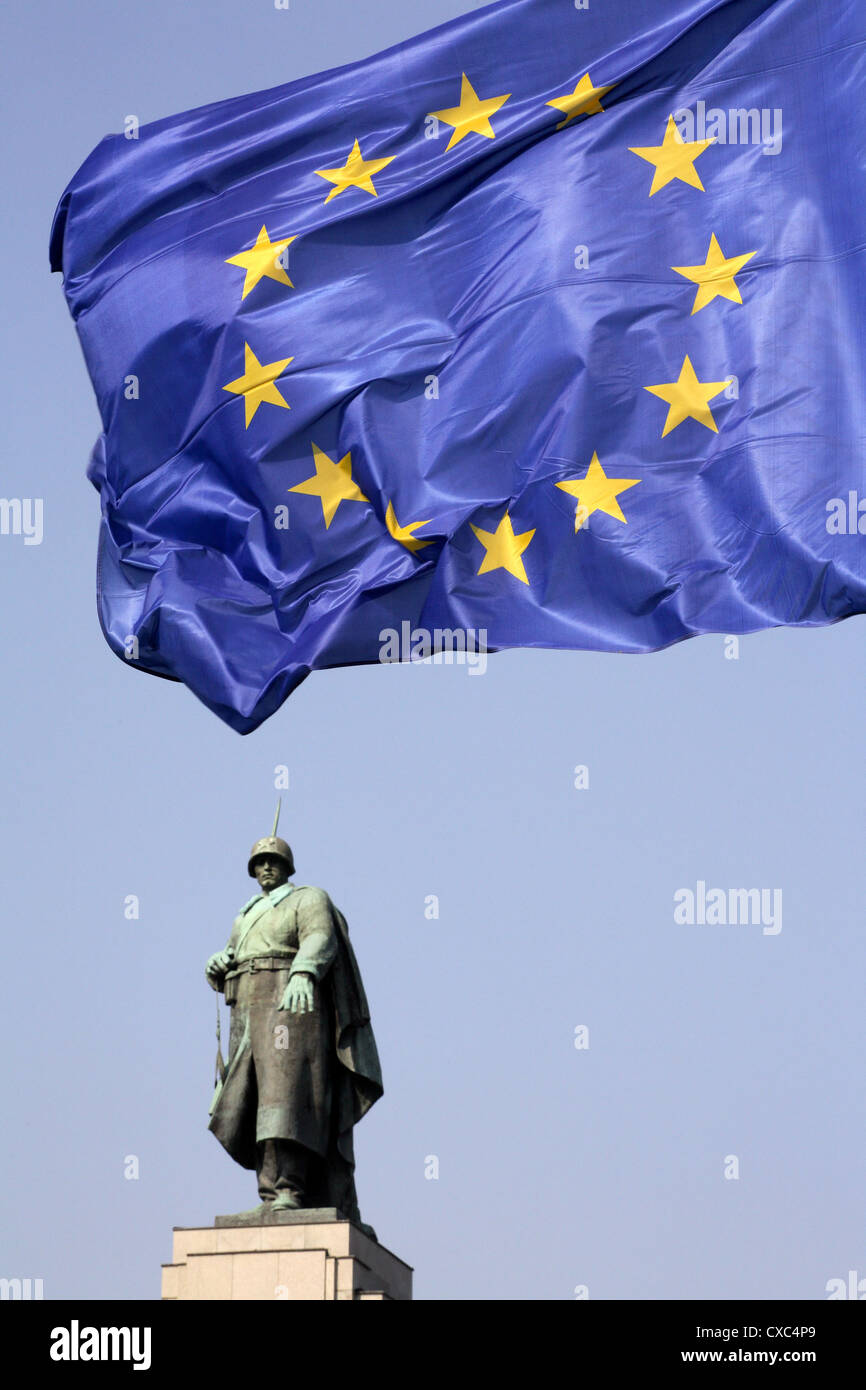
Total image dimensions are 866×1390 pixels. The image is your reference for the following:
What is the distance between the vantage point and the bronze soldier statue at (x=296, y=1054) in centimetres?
2627

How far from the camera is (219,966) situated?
27.2 meters

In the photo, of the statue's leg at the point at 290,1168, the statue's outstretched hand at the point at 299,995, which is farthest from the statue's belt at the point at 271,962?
the statue's leg at the point at 290,1168

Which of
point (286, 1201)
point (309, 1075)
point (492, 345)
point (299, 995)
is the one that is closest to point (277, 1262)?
point (286, 1201)

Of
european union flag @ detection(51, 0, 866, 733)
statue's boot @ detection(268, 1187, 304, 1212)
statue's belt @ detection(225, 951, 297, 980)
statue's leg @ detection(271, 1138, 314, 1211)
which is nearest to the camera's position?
statue's boot @ detection(268, 1187, 304, 1212)

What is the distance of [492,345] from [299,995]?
738 cm

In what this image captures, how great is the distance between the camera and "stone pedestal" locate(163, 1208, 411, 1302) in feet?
81.5

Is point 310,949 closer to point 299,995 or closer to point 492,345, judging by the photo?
point 299,995

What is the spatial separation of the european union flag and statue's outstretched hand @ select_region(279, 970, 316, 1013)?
315 cm

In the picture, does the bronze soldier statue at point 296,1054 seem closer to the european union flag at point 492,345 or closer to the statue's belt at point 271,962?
the statue's belt at point 271,962

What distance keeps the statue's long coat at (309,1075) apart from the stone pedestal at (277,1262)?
3.50ft

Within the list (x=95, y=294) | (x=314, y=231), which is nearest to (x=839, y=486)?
(x=314, y=231)

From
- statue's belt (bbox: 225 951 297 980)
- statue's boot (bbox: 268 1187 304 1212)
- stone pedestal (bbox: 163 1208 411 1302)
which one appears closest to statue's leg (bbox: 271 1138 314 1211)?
statue's boot (bbox: 268 1187 304 1212)

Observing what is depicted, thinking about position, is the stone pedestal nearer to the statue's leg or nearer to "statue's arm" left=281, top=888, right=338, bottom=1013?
the statue's leg
